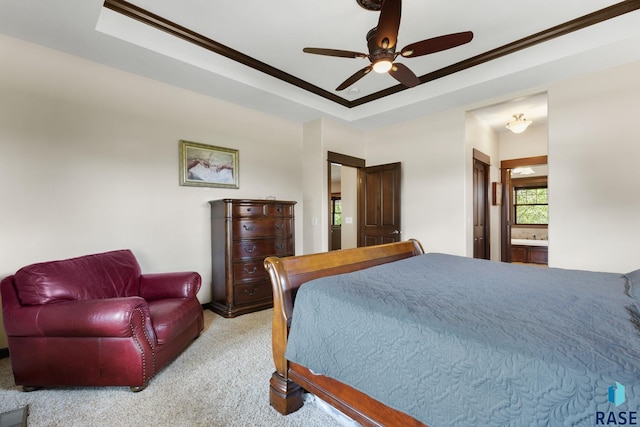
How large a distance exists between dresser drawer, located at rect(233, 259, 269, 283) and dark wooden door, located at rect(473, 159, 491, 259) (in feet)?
10.7

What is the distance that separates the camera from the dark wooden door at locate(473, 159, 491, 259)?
4387mm

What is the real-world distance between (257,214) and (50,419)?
2351 mm

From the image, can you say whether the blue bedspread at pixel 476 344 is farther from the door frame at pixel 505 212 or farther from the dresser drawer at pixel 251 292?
the door frame at pixel 505 212

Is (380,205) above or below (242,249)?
above

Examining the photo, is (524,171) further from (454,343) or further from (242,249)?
(454,343)

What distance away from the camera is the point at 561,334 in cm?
97

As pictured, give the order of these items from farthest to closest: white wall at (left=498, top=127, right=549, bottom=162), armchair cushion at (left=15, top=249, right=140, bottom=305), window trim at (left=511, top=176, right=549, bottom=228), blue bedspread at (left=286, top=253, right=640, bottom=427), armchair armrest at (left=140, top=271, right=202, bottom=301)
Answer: window trim at (left=511, top=176, right=549, bottom=228), white wall at (left=498, top=127, right=549, bottom=162), armchair armrest at (left=140, top=271, right=202, bottom=301), armchair cushion at (left=15, top=249, right=140, bottom=305), blue bedspread at (left=286, top=253, right=640, bottom=427)

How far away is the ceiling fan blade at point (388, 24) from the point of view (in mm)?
1829

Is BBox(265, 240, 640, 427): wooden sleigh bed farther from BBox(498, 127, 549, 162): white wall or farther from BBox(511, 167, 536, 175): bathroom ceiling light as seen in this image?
BBox(511, 167, 536, 175): bathroom ceiling light

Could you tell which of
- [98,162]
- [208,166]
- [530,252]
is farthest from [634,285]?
[530,252]

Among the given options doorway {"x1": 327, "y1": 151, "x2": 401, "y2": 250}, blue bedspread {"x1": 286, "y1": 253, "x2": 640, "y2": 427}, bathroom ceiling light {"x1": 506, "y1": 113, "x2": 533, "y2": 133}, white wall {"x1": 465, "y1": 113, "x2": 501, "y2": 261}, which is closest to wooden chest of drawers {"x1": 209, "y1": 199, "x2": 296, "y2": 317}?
doorway {"x1": 327, "y1": 151, "x2": 401, "y2": 250}

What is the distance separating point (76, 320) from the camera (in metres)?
1.77

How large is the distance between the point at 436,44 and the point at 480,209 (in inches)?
132

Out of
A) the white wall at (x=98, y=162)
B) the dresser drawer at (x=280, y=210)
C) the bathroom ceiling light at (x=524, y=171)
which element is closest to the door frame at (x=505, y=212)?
the bathroom ceiling light at (x=524, y=171)
